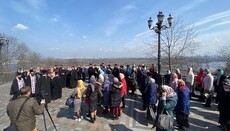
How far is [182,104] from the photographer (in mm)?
6324

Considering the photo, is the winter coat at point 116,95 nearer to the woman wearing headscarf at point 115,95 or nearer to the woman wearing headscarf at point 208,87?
the woman wearing headscarf at point 115,95

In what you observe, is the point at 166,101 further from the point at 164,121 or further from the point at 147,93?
the point at 147,93

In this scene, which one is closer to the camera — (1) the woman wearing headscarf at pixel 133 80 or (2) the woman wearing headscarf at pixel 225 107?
(2) the woman wearing headscarf at pixel 225 107

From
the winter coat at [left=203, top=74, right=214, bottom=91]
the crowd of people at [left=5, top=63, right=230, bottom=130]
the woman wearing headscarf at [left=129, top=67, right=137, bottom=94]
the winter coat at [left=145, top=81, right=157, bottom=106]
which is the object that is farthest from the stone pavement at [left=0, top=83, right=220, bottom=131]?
the woman wearing headscarf at [left=129, top=67, right=137, bottom=94]

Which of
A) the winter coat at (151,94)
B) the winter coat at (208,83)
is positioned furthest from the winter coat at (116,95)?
the winter coat at (208,83)

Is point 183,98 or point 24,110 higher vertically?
point 24,110

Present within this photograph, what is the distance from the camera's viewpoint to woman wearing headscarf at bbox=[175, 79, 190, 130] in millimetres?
6254

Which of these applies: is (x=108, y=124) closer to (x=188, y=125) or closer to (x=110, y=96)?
(x=110, y=96)

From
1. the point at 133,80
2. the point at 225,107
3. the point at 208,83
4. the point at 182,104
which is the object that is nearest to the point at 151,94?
the point at 182,104

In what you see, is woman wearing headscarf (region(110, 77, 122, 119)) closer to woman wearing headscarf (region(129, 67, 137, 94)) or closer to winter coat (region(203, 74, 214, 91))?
woman wearing headscarf (region(129, 67, 137, 94))

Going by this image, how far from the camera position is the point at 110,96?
7547 mm

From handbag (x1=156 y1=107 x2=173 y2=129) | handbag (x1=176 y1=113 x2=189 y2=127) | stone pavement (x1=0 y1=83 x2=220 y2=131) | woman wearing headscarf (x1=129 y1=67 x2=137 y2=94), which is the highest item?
woman wearing headscarf (x1=129 y1=67 x2=137 y2=94)

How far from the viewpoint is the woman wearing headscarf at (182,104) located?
6.25 meters

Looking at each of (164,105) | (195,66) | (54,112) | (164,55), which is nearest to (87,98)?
(54,112)
